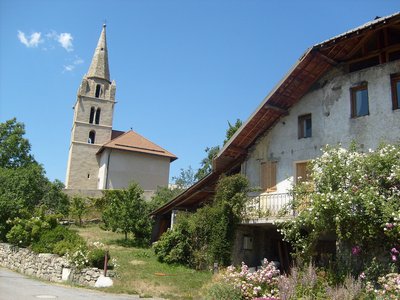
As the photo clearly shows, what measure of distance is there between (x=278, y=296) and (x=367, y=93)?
847 centimetres

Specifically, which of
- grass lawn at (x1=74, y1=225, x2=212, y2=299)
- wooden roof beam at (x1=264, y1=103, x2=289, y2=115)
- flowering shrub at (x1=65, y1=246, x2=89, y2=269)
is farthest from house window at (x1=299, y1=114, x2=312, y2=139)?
flowering shrub at (x1=65, y1=246, x2=89, y2=269)

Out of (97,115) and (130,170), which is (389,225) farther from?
(97,115)

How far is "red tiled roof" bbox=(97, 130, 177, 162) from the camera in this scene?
48000 mm

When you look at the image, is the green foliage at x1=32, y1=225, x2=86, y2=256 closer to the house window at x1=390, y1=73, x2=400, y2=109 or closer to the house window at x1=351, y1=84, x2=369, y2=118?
the house window at x1=351, y1=84, x2=369, y2=118

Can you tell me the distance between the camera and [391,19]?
13531mm

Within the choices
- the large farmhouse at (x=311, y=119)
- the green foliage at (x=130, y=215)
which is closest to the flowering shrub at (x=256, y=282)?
the large farmhouse at (x=311, y=119)

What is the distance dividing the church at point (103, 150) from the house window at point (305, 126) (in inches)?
970

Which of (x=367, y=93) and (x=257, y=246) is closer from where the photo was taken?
Result: (x=367, y=93)

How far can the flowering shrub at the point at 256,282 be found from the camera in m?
11.9

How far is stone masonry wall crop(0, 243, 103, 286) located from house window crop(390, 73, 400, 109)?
40.4ft

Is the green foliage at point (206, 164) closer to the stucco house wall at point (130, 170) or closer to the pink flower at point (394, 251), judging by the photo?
the stucco house wall at point (130, 170)

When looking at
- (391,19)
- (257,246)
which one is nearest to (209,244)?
(257,246)

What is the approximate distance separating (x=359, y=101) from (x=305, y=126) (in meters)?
2.42

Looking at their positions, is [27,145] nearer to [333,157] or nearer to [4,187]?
[4,187]
